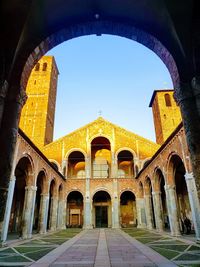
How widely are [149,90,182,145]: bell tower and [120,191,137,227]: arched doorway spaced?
9550 millimetres

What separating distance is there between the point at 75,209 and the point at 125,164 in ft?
26.2

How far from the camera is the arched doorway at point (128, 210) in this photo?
23484 millimetres

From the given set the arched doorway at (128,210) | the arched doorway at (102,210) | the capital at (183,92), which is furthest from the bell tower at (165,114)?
the capital at (183,92)

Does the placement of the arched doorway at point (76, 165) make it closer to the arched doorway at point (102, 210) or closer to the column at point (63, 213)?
the arched doorway at point (102, 210)

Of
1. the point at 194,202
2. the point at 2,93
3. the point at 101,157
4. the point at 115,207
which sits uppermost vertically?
the point at 101,157

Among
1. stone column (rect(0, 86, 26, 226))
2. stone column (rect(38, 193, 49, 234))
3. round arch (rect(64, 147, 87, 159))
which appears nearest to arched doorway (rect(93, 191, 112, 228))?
round arch (rect(64, 147, 87, 159))

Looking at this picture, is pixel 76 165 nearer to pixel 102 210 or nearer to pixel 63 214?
pixel 102 210

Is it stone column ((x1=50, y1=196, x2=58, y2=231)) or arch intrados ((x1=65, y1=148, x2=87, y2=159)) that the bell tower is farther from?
stone column ((x1=50, y1=196, x2=58, y2=231))

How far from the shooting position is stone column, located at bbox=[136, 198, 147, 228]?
69.4ft

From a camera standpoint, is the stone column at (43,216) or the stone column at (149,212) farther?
the stone column at (149,212)

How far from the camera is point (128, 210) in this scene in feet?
79.0

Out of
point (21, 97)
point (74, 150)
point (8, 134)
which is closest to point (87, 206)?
point (74, 150)

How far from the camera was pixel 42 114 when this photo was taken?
99.2 feet

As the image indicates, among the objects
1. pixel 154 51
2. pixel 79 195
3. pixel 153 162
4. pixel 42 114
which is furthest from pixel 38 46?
pixel 42 114
